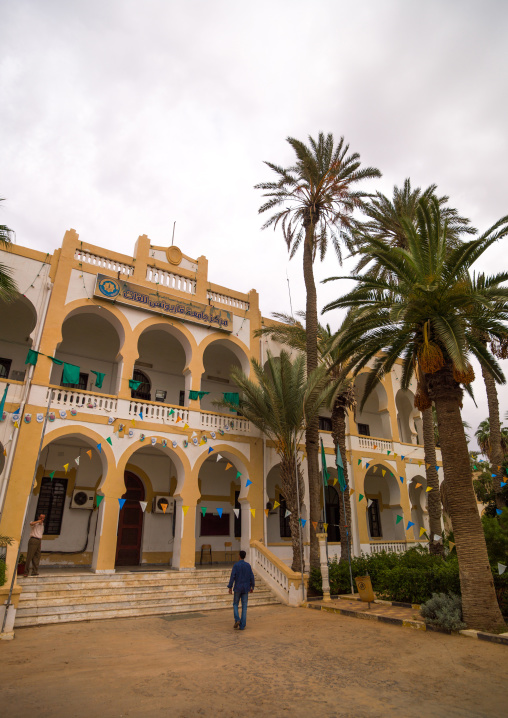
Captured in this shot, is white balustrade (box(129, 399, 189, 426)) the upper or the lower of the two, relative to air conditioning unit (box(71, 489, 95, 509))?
upper

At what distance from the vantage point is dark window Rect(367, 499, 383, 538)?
23.7 meters

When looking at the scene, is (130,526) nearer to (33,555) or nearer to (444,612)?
(33,555)

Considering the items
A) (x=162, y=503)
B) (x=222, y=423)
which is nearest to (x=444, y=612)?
(x=222, y=423)

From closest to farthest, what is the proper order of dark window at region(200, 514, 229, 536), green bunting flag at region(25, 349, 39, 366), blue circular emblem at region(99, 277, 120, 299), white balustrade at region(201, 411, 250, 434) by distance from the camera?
1. green bunting flag at region(25, 349, 39, 366)
2. blue circular emblem at region(99, 277, 120, 299)
3. white balustrade at region(201, 411, 250, 434)
4. dark window at region(200, 514, 229, 536)

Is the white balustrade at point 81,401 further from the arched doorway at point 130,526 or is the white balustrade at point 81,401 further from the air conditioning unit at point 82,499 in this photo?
the arched doorway at point 130,526

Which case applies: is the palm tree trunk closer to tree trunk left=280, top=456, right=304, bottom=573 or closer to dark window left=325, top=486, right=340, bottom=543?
tree trunk left=280, top=456, right=304, bottom=573

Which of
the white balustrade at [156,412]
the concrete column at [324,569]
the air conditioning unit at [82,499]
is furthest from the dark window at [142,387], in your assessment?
the concrete column at [324,569]

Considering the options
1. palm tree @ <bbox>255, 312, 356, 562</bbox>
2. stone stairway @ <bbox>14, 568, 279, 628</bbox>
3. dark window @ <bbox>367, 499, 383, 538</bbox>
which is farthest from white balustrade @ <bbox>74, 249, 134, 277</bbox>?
dark window @ <bbox>367, 499, 383, 538</bbox>

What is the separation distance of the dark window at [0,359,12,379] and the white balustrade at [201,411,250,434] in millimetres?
7172

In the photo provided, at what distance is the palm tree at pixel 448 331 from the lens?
9.22 metres

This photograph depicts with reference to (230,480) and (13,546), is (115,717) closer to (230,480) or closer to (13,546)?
(13,546)

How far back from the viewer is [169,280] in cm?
1775

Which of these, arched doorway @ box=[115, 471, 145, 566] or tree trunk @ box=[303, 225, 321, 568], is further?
arched doorway @ box=[115, 471, 145, 566]

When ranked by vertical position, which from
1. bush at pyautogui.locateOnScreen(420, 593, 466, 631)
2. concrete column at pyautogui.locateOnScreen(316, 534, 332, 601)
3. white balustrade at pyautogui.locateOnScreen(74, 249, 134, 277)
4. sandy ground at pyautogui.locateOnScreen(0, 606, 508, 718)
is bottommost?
sandy ground at pyautogui.locateOnScreen(0, 606, 508, 718)
